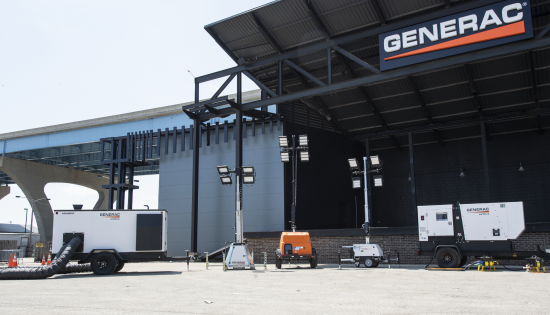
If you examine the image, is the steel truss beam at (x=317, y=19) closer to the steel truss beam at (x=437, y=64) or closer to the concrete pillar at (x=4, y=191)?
the steel truss beam at (x=437, y=64)

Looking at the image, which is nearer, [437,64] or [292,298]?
[292,298]

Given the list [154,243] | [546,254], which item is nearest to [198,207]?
[154,243]

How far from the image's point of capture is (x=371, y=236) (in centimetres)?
2434

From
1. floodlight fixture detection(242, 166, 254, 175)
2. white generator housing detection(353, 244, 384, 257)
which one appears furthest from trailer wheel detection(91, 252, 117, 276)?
white generator housing detection(353, 244, 384, 257)

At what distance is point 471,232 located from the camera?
19.5m

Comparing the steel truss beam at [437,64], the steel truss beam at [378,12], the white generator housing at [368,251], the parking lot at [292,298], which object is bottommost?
the parking lot at [292,298]

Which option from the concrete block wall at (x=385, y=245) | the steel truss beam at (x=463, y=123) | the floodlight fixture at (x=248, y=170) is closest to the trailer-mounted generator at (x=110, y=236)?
the floodlight fixture at (x=248, y=170)

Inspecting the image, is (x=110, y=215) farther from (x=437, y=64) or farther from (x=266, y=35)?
(x=437, y=64)

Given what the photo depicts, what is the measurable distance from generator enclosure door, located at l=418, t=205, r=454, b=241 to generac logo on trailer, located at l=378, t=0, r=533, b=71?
679 cm

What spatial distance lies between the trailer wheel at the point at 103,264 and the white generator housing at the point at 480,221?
13.6 meters

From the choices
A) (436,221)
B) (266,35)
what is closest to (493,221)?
(436,221)

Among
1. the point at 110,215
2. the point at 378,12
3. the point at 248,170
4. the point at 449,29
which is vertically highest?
the point at 378,12

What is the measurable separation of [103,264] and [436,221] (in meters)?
14.7

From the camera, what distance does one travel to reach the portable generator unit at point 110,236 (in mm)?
18906
